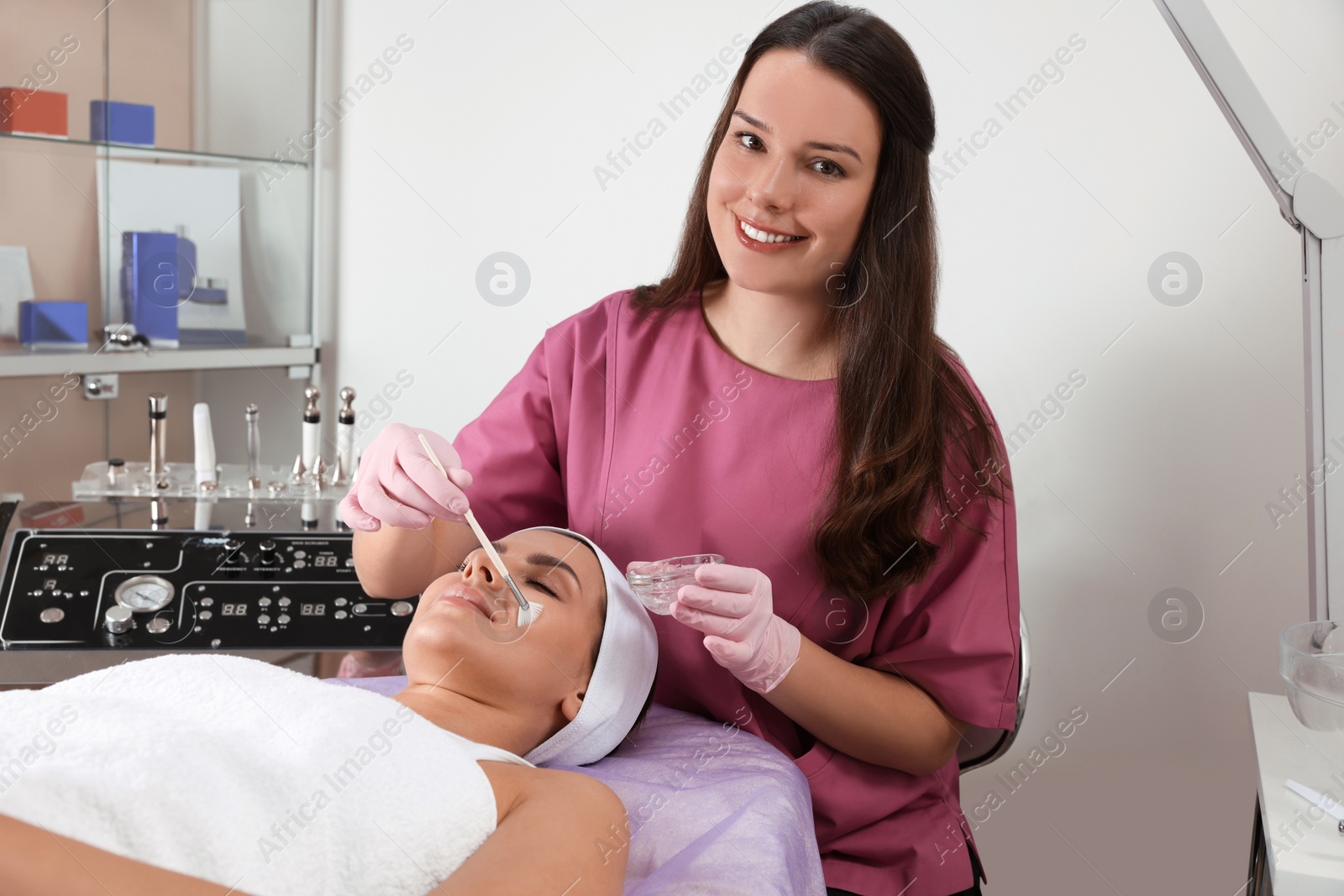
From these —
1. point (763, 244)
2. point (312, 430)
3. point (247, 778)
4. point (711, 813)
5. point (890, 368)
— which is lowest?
point (711, 813)

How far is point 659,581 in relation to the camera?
113 cm

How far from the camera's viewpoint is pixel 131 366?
2.04 m

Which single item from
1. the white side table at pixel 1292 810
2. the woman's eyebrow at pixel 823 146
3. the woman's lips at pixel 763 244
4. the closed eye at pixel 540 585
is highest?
the woman's eyebrow at pixel 823 146

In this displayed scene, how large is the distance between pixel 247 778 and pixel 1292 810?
1.03 m

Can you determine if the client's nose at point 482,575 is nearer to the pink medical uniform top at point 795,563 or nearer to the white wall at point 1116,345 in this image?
the pink medical uniform top at point 795,563

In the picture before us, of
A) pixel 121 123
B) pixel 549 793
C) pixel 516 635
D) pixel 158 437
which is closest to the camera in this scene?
pixel 549 793

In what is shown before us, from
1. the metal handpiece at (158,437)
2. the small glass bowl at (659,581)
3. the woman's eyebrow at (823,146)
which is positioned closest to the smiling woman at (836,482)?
the woman's eyebrow at (823,146)

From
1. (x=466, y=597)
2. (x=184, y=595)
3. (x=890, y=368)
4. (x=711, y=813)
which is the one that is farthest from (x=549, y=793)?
(x=184, y=595)

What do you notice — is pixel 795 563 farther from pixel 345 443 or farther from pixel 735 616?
pixel 345 443

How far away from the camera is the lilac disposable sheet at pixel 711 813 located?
95cm

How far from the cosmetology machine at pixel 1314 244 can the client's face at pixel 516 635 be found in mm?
840

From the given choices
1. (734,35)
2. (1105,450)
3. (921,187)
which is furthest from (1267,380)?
(734,35)

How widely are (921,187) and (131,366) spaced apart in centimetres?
161

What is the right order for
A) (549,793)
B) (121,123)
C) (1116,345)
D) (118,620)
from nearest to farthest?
(549,793)
(118,620)
(1116,345)
(121,123)
